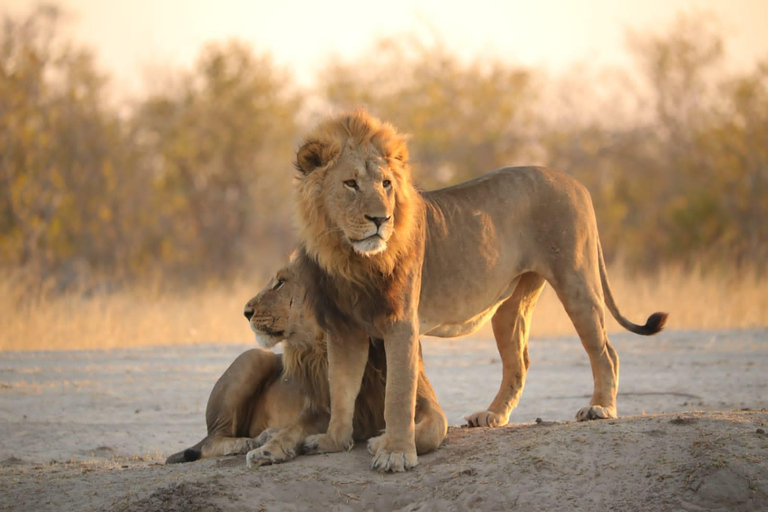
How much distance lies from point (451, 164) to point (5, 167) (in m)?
7.56

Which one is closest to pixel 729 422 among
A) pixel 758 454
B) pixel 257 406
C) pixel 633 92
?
pixel 758 454

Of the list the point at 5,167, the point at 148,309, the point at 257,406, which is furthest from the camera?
the point at 5,167

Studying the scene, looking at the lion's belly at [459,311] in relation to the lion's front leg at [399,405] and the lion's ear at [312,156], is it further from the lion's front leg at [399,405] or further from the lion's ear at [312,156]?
the lion's ear at [312,156]

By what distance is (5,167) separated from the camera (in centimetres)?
1420

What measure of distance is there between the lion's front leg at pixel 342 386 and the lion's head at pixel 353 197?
1.13 ft

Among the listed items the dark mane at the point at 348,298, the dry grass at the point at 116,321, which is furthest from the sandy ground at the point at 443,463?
the dry grass at the point at 116,321

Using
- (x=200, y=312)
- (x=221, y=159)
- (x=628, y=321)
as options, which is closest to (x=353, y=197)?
(x=628, y=321)

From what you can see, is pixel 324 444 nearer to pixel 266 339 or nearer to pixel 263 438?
pixel 263 438

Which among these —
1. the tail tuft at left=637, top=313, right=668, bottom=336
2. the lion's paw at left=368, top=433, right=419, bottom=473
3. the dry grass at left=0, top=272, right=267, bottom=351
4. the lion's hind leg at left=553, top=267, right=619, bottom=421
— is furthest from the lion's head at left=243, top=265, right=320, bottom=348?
the dry grass at left=0, top=272, right=267, bottom=351

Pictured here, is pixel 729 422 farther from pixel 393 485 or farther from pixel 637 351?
pixel 637 351

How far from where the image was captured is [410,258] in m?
3.89

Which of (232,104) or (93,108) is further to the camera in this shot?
(232,104)

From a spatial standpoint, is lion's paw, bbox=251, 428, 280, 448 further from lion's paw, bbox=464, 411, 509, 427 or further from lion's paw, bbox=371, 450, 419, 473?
lion's paw, bbox=464, 411, 509, 427

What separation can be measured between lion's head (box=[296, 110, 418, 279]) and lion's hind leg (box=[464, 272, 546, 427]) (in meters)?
1.15
